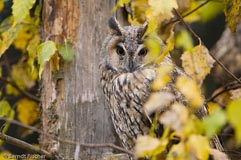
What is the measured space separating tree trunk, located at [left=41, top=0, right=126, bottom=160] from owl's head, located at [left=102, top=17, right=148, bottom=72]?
0.21 ft

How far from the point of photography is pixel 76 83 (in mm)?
2867

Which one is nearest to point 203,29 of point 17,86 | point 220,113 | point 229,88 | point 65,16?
point 229,88

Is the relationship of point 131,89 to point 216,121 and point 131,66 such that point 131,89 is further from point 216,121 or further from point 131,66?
point 216,121

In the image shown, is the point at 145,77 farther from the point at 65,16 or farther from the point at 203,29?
the point at 203,29

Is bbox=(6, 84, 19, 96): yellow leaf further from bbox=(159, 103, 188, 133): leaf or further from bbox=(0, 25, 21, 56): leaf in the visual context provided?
bbox=(159, 103, 188, 133): leaf

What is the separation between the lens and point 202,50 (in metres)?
2.41

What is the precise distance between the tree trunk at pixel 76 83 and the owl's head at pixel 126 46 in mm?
63

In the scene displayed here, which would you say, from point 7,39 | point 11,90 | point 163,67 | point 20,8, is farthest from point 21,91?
point 163,67

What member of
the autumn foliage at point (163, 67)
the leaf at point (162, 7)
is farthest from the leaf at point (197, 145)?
the leaf at point (162, 7)

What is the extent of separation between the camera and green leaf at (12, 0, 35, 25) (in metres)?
2.55

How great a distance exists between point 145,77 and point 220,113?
1532 millimetres

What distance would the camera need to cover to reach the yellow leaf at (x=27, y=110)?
3773 millimetres

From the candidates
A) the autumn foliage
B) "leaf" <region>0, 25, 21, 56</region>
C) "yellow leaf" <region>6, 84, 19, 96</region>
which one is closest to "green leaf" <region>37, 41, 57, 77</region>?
the autumn foliage

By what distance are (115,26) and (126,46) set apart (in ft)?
0.41
